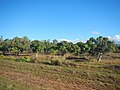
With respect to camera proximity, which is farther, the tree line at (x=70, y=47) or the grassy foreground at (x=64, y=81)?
the tree line at (x=70, y=47)

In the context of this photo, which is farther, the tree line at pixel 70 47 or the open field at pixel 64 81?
the tree line at pixel 70 47

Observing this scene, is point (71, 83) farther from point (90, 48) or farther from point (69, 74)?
point (90, 48)

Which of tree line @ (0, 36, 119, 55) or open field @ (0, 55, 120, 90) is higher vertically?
tree line @ (0, 36, 119, 55)

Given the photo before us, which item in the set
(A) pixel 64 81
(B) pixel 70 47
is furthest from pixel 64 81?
(B) pixel 70 47

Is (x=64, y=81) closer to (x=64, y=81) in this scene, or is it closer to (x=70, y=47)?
(x=64, y=81)

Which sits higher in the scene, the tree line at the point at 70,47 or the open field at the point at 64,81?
the tree line at the point at 70,47

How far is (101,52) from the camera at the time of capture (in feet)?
171

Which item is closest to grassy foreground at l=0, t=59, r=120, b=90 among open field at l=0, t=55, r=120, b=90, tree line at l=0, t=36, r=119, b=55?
open field at l=0, t=55, r=120, b=90

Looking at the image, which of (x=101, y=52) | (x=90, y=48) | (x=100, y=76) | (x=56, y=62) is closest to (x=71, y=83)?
(x=100, y=76)

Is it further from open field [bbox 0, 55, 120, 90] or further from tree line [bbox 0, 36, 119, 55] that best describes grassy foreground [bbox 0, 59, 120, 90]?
tree line [bbox 0, 36, 119, 55]

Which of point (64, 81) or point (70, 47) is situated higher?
point (70, 47)

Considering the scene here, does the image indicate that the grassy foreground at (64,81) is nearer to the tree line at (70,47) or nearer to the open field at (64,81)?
the open field at (64,81)

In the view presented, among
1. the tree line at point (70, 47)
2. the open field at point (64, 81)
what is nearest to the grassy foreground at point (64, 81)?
the open field at point (64, 81)

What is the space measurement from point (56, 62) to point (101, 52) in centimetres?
2113
